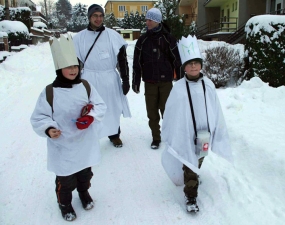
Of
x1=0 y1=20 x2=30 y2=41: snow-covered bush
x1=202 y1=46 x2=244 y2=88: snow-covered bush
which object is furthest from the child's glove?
x1=0 y1=20 x2=30 y2=41: snow-covered bush

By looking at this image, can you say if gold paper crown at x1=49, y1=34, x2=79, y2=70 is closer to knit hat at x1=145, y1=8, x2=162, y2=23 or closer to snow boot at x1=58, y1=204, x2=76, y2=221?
snow boot at x1=58, y1=204, x2=76, y2=221

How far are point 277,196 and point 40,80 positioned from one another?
9640mm

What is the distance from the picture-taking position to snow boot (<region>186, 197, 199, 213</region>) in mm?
2912

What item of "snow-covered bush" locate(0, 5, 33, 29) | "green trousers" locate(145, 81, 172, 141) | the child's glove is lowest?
"green trousers" locate(145, 81, 172, 141)

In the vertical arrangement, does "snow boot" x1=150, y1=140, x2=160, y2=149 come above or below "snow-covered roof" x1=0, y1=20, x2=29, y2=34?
below

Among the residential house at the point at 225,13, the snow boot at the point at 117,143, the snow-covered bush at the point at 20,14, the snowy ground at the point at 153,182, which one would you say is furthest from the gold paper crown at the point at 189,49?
the snow-covered bush at the point at 20,14

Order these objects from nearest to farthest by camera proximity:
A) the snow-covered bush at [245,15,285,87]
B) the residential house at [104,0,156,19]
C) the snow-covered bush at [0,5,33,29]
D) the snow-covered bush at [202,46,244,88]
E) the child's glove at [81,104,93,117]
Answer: the child's glove at [81,104,93,117] < the snow-covered bush at [245,15,285,87] < the snow-covered bush at [202,46,244,88] < the snow-covered bush at [0,5,33,29] < the residential house at [104,0,156,19]

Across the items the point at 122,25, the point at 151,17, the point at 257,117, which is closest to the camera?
the point at 151,17

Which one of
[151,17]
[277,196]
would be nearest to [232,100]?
[151,17]

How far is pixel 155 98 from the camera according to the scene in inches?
179

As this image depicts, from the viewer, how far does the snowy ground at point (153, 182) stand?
2922 mm

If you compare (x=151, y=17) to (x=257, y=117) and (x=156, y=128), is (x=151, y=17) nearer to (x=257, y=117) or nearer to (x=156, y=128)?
(x=156, y=128)

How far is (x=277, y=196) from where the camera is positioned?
3031 mm

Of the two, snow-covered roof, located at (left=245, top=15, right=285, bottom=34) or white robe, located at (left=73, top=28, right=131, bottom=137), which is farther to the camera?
snow-covered roof, located at (left=245, top=15, right=285, bottom=34)
